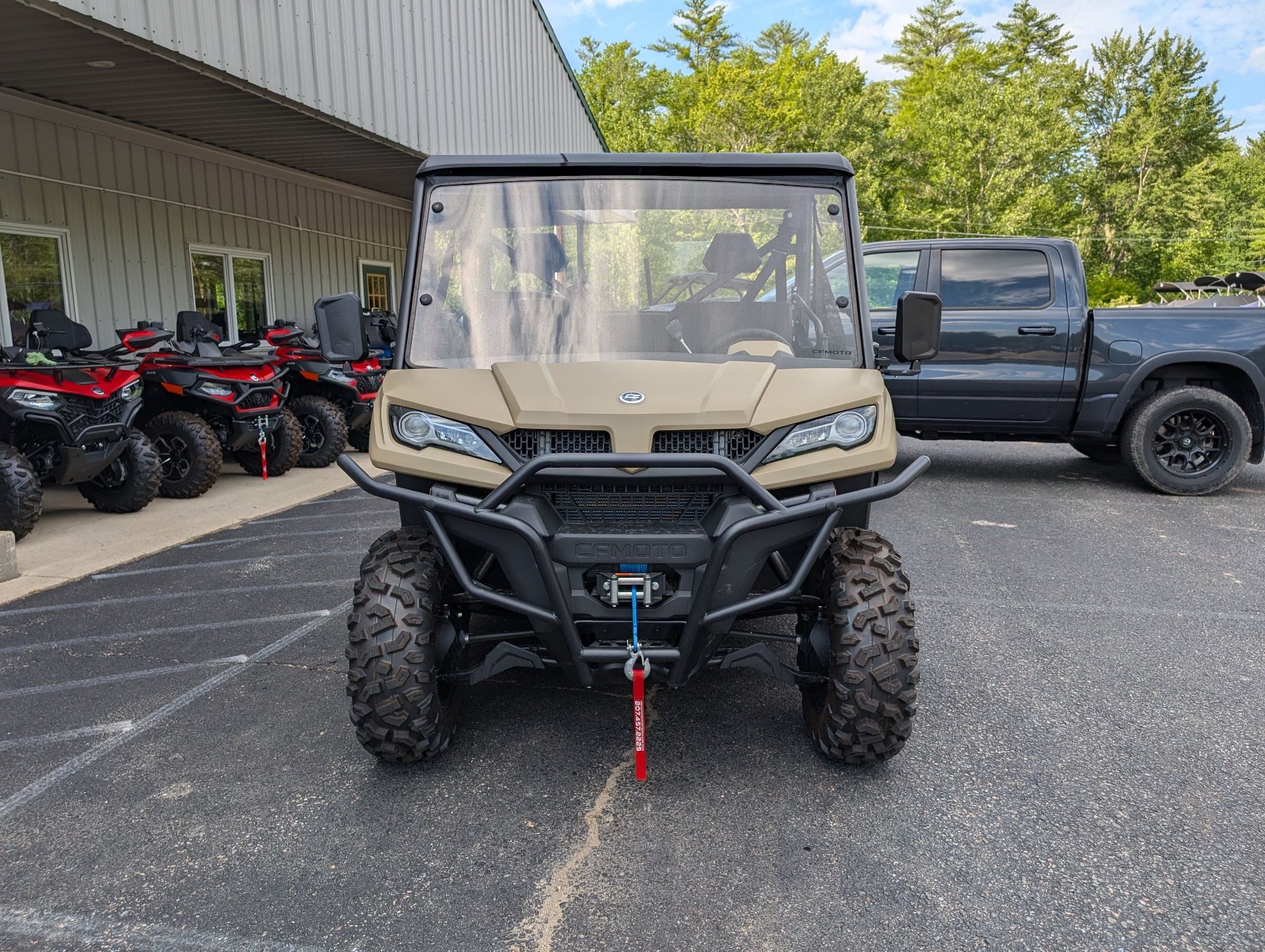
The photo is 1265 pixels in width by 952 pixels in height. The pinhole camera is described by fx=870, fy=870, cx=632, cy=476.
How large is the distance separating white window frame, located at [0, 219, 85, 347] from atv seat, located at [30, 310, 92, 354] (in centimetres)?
146

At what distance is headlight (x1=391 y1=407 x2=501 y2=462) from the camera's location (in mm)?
2812

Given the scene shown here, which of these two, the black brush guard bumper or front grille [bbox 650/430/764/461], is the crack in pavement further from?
front grille [bbox 650/430/764/461]

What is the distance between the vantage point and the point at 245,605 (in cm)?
484

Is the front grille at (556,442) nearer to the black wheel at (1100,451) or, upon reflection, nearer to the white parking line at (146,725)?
the white parking line at (146,725)

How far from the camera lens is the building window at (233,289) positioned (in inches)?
418

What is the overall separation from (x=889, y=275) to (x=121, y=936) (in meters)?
7.48

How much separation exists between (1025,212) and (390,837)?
39816mm

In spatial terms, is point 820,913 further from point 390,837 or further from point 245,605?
point 245,605

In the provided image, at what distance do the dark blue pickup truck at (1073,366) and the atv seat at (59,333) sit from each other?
21.3ft

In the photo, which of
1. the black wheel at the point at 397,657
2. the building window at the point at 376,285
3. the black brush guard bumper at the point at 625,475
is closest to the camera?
the black brush guard bumper at the point at 625,475

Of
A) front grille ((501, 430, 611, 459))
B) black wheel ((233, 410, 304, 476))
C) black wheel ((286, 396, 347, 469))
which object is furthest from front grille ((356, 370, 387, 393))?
front grille ((501, 430, 611, 459))

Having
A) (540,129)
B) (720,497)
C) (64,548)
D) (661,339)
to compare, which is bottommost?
(64,548)

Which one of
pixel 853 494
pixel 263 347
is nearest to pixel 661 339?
pixel 853 494

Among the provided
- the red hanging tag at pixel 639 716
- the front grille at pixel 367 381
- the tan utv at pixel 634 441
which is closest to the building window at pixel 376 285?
the front grille at pixel 367 381
